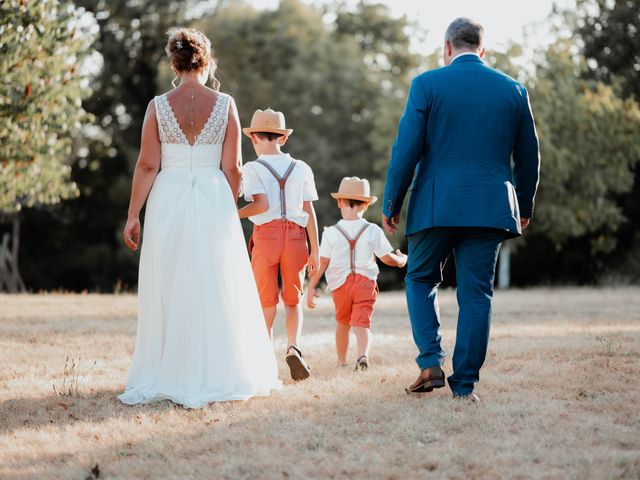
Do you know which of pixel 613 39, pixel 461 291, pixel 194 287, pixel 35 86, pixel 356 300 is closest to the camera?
pixel 461 291

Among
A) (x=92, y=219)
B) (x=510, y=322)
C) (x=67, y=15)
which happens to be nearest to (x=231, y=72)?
(x=92, y=219)

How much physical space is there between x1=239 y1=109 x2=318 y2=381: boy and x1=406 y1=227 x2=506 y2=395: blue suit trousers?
4.60ft

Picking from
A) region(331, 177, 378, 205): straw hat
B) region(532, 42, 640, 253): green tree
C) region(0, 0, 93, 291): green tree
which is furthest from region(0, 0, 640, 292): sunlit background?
region(331, 177, 378, 205): straw hat

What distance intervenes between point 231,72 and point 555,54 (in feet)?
41.6

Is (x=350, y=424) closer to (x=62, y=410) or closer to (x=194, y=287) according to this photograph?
(x=194, y=287)

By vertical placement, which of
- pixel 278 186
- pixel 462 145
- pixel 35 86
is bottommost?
pixel 278 186

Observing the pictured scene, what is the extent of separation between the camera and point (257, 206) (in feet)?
22.5

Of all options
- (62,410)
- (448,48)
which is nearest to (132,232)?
(62,410)

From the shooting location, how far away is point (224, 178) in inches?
247

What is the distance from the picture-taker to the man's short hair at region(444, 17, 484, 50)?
592 cm

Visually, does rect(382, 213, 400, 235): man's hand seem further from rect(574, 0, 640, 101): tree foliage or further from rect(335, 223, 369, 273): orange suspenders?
rect(574, 0, 640, 101): tree foliage

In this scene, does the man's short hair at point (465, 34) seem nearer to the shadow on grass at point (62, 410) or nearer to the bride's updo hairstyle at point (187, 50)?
the bride's updo hairstyle at point (187, 50)

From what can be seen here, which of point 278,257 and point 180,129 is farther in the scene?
point 278,257

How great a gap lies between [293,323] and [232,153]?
1.72 metres
